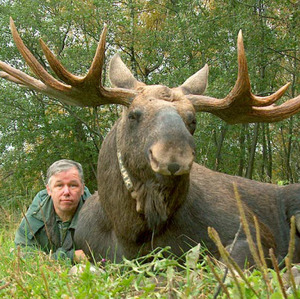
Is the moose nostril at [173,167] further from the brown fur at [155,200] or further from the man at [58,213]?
the man at [58,213]

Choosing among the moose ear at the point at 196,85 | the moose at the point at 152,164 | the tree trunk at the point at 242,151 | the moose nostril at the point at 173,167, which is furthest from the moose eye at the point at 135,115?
the tree trunk at the point at 242,151

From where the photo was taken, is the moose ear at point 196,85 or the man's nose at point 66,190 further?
the man's nose at point 66,190

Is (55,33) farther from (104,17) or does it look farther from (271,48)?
(271,48)

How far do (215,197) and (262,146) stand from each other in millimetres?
19047

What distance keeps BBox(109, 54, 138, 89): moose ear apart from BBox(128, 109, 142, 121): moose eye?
2.00 feet

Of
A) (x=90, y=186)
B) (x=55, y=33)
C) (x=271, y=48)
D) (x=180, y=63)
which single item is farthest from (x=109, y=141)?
(x=55, y=33)

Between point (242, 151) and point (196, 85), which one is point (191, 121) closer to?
point (196, 85)

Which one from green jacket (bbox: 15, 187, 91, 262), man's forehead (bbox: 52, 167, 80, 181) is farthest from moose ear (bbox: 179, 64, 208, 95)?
green jacket (bbox: 15, 187, 91, 262)

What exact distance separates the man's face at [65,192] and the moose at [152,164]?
337mm

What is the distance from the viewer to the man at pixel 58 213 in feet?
18.0

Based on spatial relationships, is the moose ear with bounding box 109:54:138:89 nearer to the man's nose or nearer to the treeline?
A: the man's nose

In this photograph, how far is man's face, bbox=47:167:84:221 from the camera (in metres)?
5.55

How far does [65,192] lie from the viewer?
5520 millimetres

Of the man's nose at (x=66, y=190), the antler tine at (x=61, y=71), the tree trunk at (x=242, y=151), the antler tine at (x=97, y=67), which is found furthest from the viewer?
the tree trunk at (x=242, y=151)
